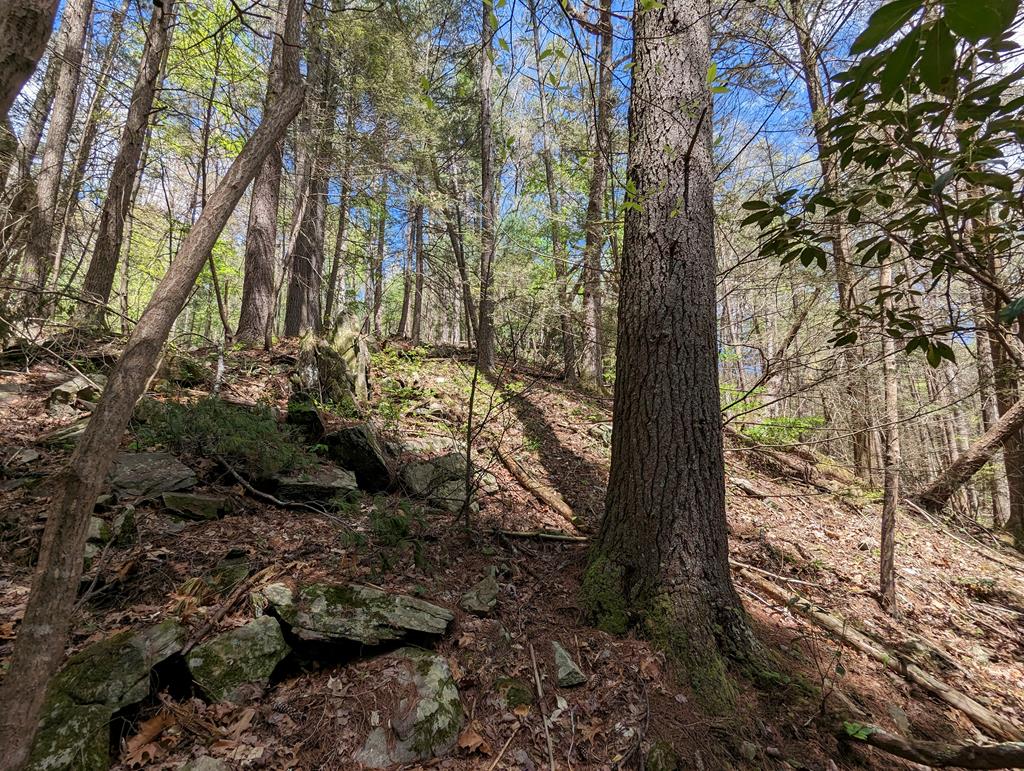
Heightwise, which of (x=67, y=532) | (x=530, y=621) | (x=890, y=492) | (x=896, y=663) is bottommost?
(x=896, y=663)

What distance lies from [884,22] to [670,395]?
2.19m

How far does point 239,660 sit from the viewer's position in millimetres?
2396

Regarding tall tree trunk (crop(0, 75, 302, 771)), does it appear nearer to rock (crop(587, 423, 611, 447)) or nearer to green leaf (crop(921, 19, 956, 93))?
green leaf (crop(921, 19, 956, 93))

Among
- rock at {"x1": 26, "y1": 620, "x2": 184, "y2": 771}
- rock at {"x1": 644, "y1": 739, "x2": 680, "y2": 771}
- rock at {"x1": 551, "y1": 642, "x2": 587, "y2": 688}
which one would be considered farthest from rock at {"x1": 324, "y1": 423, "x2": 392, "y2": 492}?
rock at {"x1": 644, "y1": 739, "x2": 680, "y2": 771}

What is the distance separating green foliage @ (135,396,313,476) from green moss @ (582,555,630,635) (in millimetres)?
3243

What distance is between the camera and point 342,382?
6.56 meters

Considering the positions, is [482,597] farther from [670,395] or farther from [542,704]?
[670,395]

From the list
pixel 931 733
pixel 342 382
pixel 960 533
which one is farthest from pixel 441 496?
pixel 960 533

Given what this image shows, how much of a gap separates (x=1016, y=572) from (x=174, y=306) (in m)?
8.80

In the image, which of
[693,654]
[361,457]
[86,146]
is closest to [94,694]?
[361,457]

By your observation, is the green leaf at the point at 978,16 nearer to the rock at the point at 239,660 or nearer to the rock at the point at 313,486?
the rock at the point at 239,660

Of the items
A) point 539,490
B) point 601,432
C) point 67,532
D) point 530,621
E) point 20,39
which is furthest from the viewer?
point 601,432

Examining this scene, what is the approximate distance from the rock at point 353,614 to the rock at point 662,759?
4.33ft

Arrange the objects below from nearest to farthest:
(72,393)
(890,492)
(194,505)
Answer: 1. (194,505)
2. (890,492)
3. (72,393)
